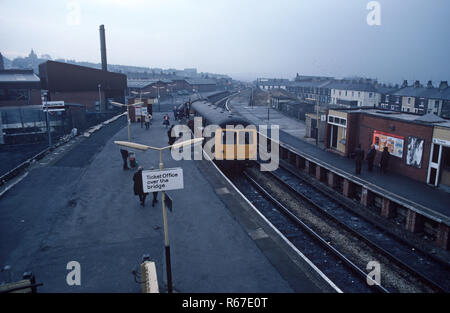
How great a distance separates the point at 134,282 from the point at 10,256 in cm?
398

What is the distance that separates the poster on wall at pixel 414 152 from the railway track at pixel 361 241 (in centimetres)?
399

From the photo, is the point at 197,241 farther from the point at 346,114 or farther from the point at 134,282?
the point at 346,114

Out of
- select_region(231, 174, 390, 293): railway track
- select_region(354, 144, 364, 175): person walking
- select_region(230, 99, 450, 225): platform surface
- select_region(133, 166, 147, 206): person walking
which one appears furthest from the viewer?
select_region(354, 144, 364, 175): person walking

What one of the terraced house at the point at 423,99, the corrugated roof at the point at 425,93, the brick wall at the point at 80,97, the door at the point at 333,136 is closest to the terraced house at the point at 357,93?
the terraced house at the point at 423,99

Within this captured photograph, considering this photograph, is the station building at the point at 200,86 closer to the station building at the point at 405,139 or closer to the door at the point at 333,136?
Answer: the door at the point at 333,136

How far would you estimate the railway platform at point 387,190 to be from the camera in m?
11.6

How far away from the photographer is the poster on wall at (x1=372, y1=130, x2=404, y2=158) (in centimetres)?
1564

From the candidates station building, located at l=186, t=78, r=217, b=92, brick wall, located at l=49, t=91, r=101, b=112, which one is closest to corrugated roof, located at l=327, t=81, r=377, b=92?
station building, located at l=186, t=78, r=217, b=92

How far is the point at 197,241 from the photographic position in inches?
379

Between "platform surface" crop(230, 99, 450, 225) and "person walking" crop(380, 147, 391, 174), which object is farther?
"person walking" crop(380, 147, 391, 174)

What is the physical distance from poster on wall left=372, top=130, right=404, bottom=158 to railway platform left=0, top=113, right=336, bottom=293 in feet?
28.4

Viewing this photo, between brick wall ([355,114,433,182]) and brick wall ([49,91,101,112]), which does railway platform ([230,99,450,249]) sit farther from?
brick wall ([49,91,101,112])

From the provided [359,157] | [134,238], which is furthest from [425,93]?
[134,238]
